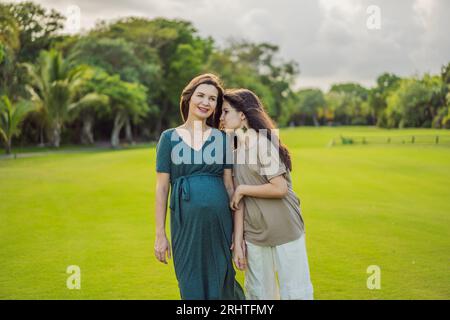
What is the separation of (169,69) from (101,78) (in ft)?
29.9

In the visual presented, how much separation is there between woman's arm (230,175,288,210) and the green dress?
3.6 inches

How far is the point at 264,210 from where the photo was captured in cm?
303

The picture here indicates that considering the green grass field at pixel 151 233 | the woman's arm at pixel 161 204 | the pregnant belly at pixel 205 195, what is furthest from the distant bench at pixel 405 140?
the woman's arm at pixel 161 204

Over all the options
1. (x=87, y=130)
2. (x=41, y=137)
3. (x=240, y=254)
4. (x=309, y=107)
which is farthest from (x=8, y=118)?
(x=309, y=107)

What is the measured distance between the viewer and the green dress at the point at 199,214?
2.94m

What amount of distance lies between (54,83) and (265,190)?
2392cm

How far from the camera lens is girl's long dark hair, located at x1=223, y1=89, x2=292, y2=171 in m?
2.98

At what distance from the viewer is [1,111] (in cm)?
2033

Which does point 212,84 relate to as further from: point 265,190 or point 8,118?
point 8,118

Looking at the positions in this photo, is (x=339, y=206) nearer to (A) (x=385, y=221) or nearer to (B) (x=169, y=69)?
(A) (x=385, y=221)

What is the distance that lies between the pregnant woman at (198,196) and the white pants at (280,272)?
0.51ft

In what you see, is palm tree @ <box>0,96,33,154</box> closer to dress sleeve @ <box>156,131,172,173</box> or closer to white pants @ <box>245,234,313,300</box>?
dress sleeve @ <box>156,131,172,173</box>

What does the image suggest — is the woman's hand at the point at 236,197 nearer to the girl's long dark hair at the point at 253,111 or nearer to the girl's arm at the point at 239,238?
the girl's arm at the point at 239,238
